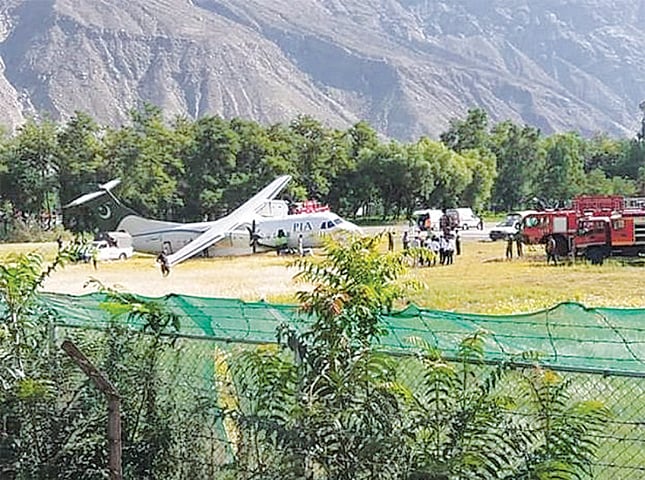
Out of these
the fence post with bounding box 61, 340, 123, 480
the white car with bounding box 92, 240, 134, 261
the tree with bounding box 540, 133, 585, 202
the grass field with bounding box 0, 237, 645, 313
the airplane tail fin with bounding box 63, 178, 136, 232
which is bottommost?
the grass field with bounding box 0, 237, 645, 313

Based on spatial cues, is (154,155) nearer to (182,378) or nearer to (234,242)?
(234,242)

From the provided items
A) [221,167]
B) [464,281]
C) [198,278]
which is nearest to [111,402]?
[464,281]

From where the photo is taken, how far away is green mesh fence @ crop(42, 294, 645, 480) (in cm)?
442

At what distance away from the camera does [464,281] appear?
2589 centimetres

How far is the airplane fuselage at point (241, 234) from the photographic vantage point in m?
42.8

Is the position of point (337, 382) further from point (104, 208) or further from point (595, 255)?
point (104, 208)

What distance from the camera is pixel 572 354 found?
4.64 metres

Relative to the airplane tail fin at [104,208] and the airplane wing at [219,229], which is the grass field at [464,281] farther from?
the airplane tail fin at [104,208]

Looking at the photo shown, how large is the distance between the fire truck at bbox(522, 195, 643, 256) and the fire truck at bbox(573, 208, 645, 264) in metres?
0.35

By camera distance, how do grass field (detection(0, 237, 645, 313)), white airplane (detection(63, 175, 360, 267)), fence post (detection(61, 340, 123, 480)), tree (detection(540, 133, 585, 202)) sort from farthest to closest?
tree (detection(540, 133, 585, 202)) < white airplane (detection(63, 175, 360, 267)) < grass field (detection(0, 237, 645, 313)) < fence post (detection(61, 340, 123, 480))

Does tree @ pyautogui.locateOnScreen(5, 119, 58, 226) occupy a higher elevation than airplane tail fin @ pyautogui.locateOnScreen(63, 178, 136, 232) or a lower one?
higher

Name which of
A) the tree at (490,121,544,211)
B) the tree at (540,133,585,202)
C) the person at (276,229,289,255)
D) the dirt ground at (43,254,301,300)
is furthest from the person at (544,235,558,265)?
the tree at (490,121,544,211)

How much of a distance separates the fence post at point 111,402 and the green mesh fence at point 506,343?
662 millimetres

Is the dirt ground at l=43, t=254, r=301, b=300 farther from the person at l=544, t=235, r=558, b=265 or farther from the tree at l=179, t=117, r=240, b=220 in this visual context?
the tree at l=179, t=117, r=240, b=220
